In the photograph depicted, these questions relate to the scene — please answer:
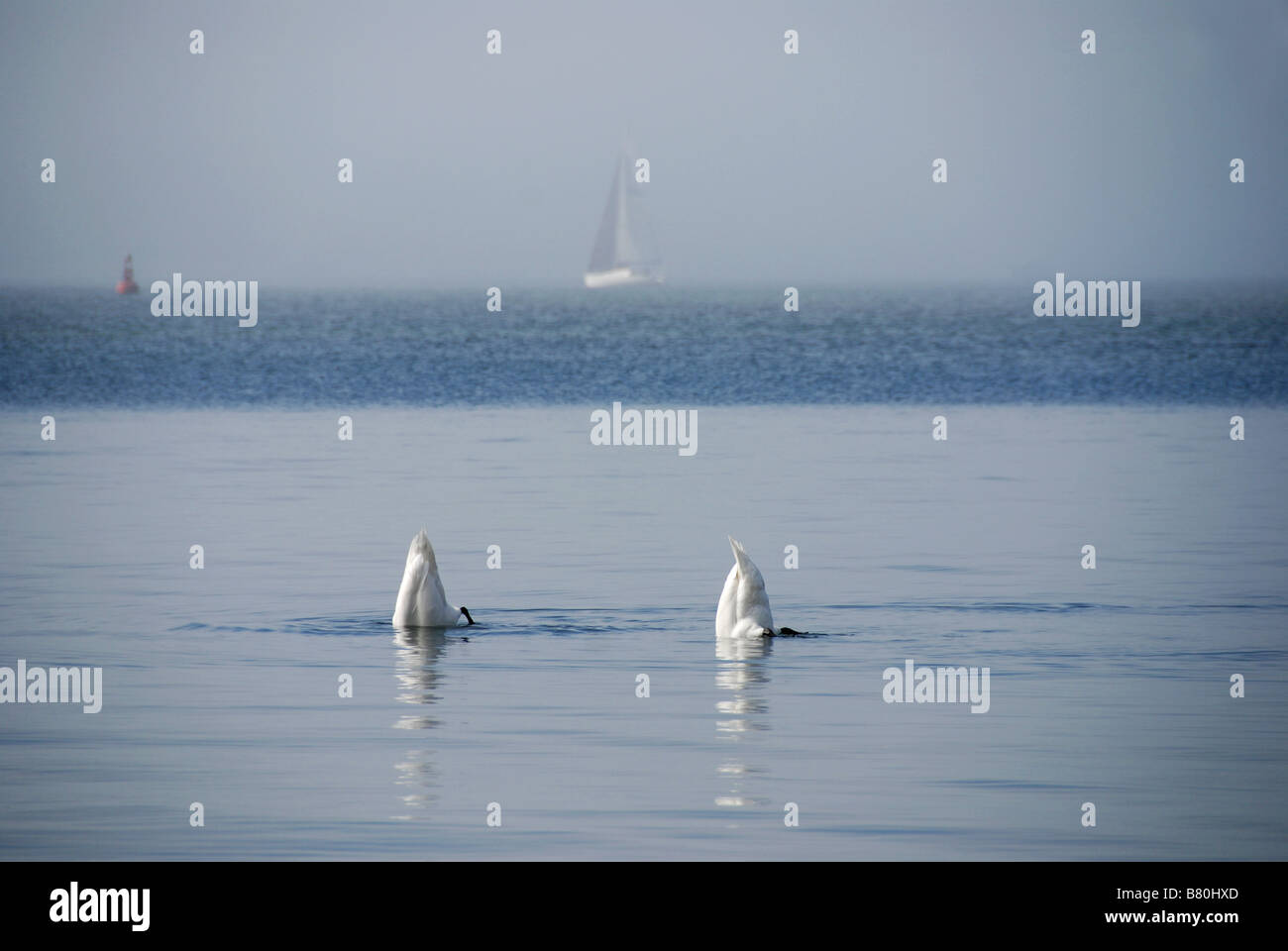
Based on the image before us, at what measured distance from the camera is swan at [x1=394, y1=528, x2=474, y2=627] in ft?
52.8

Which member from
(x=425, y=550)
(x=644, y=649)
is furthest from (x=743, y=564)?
(x=425, y=550)

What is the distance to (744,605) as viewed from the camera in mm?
15602

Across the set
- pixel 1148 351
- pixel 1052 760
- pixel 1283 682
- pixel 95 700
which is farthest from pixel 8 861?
pixel 1148 351

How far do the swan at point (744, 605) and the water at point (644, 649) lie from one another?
0.89 ft

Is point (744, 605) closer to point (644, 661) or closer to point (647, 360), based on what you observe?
point (644, 661)

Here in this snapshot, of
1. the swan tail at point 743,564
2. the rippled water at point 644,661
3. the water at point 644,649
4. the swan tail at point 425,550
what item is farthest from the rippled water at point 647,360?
the swan tail at point 743,564

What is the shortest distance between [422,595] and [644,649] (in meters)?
1.94

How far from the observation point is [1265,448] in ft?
107

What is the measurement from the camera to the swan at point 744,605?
15570 millimetres

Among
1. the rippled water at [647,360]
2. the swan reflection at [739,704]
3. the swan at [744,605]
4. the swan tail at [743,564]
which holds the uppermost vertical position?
the rippled water at [647,360]

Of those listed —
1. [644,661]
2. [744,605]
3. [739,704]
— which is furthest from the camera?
[744,605]

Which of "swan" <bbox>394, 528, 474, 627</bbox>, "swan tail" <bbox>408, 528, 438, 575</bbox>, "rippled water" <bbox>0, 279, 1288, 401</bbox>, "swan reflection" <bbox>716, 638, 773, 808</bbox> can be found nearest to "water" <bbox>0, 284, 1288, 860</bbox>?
"swan reflection" <bbox>716, 638, 773, 808</bbox>

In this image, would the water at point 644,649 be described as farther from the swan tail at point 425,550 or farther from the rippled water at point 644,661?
the swan tail at point 425,550

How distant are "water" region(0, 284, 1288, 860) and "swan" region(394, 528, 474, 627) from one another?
0.20m
